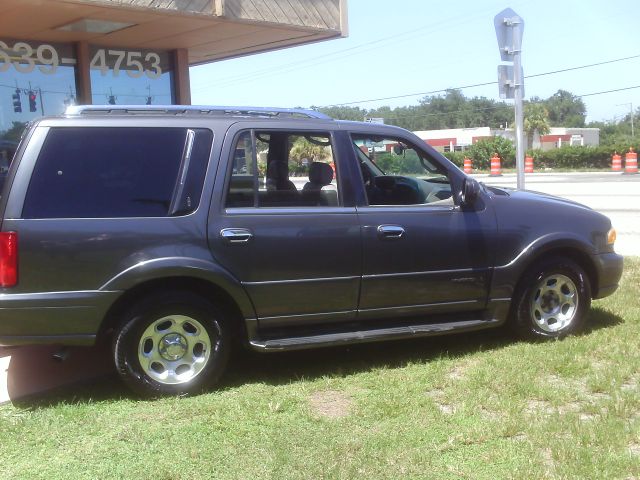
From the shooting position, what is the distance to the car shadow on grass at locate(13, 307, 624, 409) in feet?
16.5

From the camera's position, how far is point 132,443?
4164 millimetres

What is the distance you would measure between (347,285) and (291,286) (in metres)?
0.42

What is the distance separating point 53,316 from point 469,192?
10.2 ft

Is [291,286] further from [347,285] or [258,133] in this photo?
[258,133]

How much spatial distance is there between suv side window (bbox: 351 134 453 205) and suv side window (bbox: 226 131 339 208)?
0.31m

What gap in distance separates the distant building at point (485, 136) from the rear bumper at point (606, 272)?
55898 mm

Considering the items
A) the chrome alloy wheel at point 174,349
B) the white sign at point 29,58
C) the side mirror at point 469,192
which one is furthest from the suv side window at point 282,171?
the white sign at point 29,58

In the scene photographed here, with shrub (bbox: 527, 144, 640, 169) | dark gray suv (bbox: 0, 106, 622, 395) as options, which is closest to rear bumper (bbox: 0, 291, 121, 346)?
dark gray suv (bbox: 0, 106, 622, 395)

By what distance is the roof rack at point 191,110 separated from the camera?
496 cm

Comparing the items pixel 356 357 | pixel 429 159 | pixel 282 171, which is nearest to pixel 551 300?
pixel 429 159

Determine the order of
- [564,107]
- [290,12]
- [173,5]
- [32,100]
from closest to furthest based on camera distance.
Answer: [173,5], [290,12], [32,100], [564,107]

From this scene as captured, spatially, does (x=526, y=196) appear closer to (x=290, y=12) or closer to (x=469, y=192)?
(x=469, y=192)

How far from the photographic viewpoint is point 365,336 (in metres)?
5.24

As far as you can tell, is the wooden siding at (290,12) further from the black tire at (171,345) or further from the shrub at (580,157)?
the shrub at (580,157)
